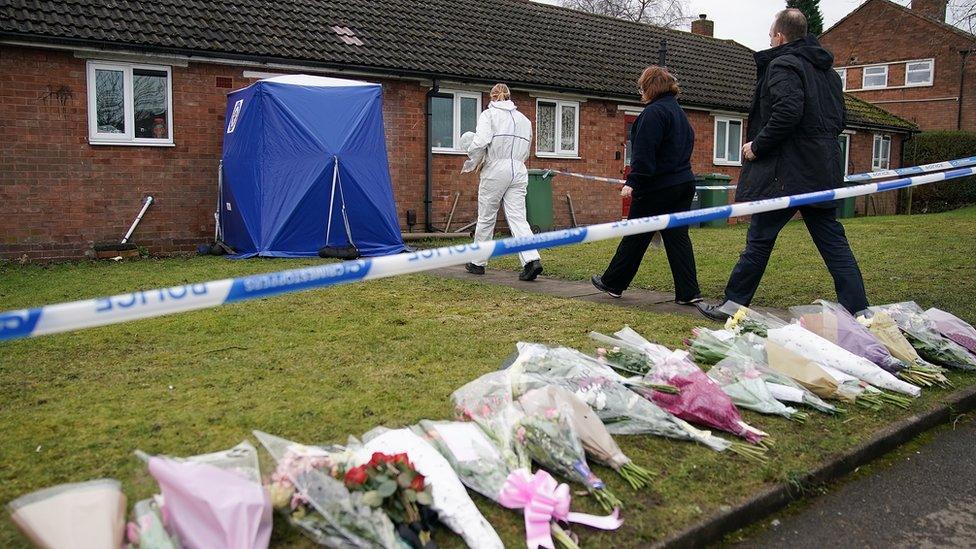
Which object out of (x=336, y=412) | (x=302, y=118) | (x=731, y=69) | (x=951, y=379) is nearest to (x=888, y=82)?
(x=731, y=69)

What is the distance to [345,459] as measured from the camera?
8.83 feet

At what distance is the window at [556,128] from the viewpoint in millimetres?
16938

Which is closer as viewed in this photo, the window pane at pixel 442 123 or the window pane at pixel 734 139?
the window pane at pixel 442 123

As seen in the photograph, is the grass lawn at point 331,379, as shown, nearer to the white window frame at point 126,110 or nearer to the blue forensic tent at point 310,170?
the blue forensic tent at point 310,170

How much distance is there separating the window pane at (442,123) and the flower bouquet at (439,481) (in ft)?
41.7

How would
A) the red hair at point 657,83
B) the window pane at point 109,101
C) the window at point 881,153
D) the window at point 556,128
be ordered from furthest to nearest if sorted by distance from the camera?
1. the window at point 881,153
2. the window at point 556,128
3. the window pane at point 109,101
4. the red hair at point 657,83

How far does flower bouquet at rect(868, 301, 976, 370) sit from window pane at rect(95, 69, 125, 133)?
435 inches

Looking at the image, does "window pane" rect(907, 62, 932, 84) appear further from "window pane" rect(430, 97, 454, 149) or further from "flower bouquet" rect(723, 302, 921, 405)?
"flower bouquet" rect(723, 302, 921, 405)

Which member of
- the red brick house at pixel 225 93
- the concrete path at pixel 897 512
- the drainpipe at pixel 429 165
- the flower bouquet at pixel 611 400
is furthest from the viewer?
the drainpipe at pixel 429 165

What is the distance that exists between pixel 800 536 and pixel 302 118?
929 cm

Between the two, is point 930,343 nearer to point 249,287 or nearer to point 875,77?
point 249,287

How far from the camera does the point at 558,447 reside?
296cm

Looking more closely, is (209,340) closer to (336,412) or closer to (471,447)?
(336,412)

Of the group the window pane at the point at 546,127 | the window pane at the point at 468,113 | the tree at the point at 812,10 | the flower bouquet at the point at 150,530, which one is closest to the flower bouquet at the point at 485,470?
the flower bouquet at the point at 150,530
